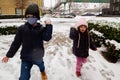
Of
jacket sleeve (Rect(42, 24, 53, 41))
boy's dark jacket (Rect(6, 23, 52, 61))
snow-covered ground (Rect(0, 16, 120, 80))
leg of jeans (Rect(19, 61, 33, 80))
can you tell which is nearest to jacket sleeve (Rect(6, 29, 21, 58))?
boy's dark jacket (Rect(6, 23, 52, 61))

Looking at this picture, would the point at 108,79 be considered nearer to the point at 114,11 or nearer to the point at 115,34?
the point at 115,34

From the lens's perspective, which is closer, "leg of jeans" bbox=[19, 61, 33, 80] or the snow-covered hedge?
"leg of jeans" bbox=[19, 61, 33, 80]

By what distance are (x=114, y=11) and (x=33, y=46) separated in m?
59.2

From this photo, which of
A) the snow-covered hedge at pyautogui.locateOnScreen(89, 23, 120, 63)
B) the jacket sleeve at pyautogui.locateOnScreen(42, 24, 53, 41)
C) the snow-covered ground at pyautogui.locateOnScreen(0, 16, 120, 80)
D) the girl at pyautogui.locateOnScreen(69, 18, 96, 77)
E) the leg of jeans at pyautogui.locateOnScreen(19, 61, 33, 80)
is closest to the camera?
the jacket sleeve at pyautogui.locateOnScreen(42, 24, 53, 41)

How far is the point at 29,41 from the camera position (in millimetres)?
5324

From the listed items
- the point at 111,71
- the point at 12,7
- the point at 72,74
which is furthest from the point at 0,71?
the point at 12,7

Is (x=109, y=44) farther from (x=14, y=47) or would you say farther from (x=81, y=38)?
(x=14, y=47)

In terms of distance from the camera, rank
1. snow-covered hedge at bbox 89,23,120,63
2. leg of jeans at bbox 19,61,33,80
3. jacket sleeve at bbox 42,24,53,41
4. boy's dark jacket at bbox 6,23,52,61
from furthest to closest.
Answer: snow-covered hedge at bbox 89,23,120,63
leg of jeans at bbox 19,61,33,80
boy's dark jacket at bbox 6,23,52,61
jacket sleeve at bbox 42,24,53,41

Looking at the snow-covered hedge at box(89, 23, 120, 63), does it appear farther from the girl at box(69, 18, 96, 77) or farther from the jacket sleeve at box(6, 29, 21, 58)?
the jacket sleeve at box(6, 29, 21, 58)

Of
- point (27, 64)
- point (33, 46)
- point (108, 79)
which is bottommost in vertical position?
point (108, 79)

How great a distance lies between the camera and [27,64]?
541 centimetres


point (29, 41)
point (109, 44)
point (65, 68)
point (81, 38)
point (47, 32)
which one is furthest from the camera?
point (109, 44)

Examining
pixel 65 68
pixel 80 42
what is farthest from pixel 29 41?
pixel 65 68

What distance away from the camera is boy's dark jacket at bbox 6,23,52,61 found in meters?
5.27
